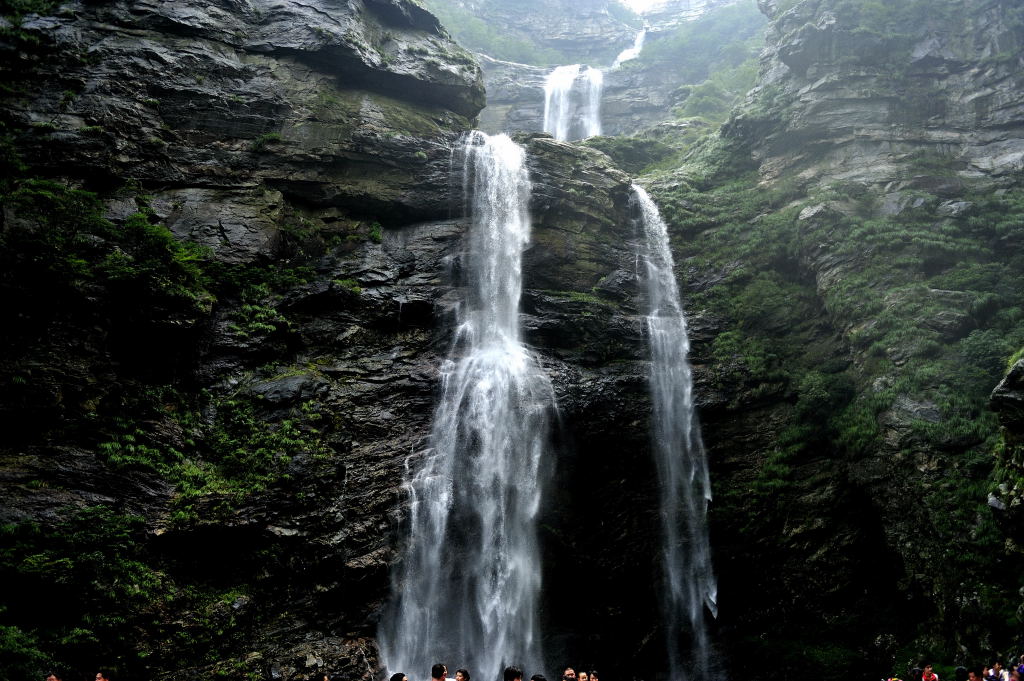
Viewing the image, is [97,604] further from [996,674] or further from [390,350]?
[996,674]

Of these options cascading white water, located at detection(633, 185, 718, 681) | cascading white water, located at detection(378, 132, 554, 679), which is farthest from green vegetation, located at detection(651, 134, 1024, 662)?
cascading white water, located at detection(378, 132, 554, 679)

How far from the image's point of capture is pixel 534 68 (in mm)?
35969

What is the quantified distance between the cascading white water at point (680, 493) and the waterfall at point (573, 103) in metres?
19.1

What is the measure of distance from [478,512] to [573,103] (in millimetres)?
27595

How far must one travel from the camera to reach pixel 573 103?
33.7 meters

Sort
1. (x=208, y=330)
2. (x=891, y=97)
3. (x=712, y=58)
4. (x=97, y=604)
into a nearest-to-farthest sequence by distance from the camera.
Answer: (x=97, y=604)
(x=208, y=330)
(x=891, y=97)
(x=712, y=58)

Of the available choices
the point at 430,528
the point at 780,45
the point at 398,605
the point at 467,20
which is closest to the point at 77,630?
the point at 398,605

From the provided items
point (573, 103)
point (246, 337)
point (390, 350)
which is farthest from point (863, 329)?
point (573, 103)

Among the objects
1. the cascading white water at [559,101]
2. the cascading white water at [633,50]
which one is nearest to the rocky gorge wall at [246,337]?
the cascading white water at [559,101]

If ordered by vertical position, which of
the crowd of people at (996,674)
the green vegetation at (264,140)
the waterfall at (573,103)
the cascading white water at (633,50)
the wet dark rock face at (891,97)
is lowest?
the crowd of people at (996,674)

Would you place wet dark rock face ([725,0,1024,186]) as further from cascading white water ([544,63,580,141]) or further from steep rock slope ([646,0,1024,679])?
cascading white water ([544,63,580,141])

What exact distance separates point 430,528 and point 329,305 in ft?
20.3

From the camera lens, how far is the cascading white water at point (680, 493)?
1291 cm

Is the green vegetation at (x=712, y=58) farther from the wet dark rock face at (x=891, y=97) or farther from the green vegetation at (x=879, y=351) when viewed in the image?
the green vegetation at (x=879, y=351)
